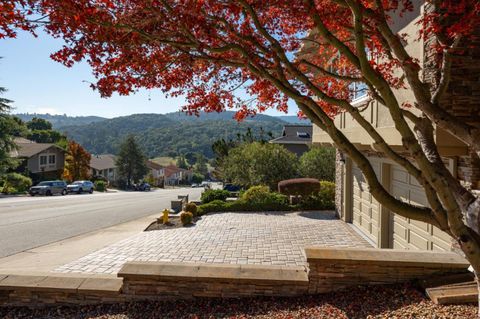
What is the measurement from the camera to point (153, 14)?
4.76 metres

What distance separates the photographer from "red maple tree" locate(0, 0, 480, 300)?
139 inches

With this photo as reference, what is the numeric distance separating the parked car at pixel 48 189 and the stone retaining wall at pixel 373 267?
118ft

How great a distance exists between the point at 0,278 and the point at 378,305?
222 inches

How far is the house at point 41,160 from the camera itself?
47.4 metres

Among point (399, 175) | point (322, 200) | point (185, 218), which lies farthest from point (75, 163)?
point (399, 175)

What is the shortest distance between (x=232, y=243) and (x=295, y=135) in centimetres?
3568

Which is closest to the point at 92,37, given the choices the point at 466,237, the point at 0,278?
the point at 0,278

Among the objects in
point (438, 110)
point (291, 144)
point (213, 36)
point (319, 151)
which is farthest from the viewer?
point (291, 144)

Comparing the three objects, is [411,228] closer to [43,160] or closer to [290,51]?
[290,51]

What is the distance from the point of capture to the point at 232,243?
10.5 m

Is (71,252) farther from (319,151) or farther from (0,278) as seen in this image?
(319,151)

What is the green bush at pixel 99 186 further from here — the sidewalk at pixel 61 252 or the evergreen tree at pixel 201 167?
the evergreen tree at pixel 201 167

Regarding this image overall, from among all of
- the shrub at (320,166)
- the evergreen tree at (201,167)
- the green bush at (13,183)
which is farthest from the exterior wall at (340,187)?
the evergreen tree at (201,167)

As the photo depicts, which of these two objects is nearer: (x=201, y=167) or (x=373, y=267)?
(x=373, y=267)
